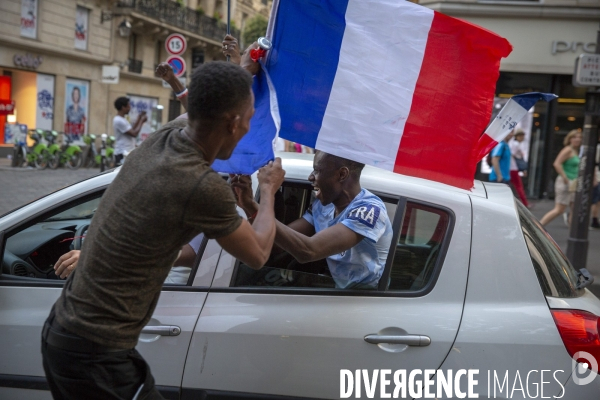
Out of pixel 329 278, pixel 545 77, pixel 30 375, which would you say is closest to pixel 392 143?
pixel 329 278

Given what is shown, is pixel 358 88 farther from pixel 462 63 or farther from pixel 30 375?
pixel 30 375

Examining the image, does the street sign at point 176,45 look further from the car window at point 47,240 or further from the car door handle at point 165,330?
the car door handle at point 165,330

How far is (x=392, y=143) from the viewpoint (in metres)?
2.87

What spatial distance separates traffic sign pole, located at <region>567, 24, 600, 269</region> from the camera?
7859mm

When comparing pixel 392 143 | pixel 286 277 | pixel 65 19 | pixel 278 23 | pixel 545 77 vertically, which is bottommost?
pixel 286 277

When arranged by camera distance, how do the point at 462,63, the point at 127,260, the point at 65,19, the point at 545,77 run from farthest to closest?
the point at 65,19
the point at 545,77
the point at 462,63
the point at 127,260

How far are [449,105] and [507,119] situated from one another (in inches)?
12.4

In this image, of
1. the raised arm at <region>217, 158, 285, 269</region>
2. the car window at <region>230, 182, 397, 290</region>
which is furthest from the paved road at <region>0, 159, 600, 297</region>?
the raised arm at <region>217, 158, 285, 269</region>

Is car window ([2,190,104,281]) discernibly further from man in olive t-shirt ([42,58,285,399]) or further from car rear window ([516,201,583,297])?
car rear window ([516,201,583,297])

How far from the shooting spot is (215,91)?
6.50 feet

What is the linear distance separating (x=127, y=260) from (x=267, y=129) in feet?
3.22

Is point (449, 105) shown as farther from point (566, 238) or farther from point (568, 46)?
point (568, 46)

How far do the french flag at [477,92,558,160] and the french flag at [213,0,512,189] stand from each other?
13cm

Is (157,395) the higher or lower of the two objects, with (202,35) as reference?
lower
